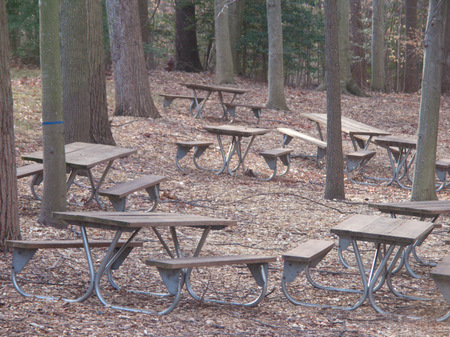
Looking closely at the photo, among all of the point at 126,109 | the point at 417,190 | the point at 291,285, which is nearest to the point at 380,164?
the point at 417,190

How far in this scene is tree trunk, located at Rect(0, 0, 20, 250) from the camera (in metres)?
4.60

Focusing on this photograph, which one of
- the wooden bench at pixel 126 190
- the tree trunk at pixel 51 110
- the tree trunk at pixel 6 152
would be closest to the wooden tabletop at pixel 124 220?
the tree trunk at pixel 6 152

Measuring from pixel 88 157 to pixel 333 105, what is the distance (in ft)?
11.1

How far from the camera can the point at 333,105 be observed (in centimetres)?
792

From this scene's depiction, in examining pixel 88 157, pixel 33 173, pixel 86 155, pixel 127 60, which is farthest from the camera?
pixel 127 60

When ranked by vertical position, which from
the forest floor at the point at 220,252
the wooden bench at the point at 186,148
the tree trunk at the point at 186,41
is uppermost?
the tree trunk at the point at 186,41

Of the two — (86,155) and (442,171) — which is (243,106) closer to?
(442,171)

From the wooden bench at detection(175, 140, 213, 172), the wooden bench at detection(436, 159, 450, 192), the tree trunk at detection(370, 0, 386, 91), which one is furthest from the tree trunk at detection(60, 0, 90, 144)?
the tree trunk at detection(370, 0, 386, 91)

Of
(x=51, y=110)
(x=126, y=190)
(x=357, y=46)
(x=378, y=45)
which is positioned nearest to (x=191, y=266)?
(x=51, y=110)

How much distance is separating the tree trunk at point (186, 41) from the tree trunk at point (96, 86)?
14.1 m

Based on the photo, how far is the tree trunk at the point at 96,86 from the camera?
30.9ft

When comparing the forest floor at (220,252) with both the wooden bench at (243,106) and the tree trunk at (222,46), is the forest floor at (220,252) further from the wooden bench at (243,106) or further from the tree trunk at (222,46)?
the tree trunk at (222,46)

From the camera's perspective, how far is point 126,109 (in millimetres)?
12625

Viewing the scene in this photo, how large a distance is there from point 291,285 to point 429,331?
1455 millimetres
